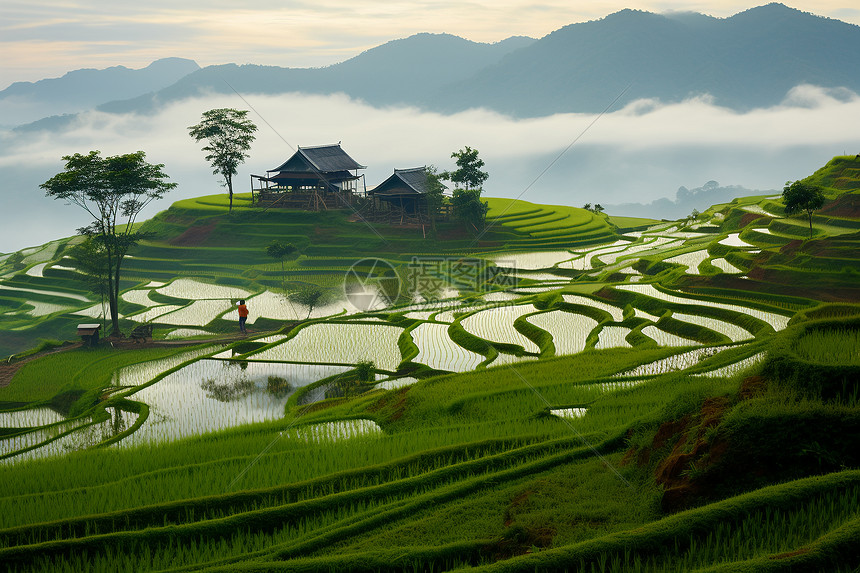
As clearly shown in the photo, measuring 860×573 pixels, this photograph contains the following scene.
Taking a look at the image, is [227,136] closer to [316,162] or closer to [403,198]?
[316,162]

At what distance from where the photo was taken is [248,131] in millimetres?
34969

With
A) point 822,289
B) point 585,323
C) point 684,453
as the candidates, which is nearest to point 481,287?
point 585,323

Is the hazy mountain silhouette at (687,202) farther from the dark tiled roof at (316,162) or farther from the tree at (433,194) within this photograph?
the tree at (433,194)

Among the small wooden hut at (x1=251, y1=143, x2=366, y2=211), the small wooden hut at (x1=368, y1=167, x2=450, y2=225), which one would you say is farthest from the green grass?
the small wooden hut at (x1=251, y1=143, x2=366, y2=211)

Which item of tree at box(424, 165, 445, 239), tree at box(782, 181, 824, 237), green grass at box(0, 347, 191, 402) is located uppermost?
tree at box(424, 165, 445, 239)

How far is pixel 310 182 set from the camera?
35531 mm

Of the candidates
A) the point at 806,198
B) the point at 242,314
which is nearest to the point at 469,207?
the point at 806,198

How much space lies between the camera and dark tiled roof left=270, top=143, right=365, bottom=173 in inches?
1371

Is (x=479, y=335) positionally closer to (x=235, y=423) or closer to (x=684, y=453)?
(x=235, y=423)

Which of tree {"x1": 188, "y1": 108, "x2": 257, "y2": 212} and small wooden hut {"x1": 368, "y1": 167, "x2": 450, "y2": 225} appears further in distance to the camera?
tree {"x1": 188, "y1": 108, "x2": 257, "y2": 212}

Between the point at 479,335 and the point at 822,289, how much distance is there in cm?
Result: 801

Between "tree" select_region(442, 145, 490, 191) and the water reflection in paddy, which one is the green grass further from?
"tree" select_region(442, 145, 490, 191)

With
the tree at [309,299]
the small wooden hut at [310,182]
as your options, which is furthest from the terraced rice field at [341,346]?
the small wooden hut at [310,182]

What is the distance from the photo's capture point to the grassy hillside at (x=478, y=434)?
4156 mm
